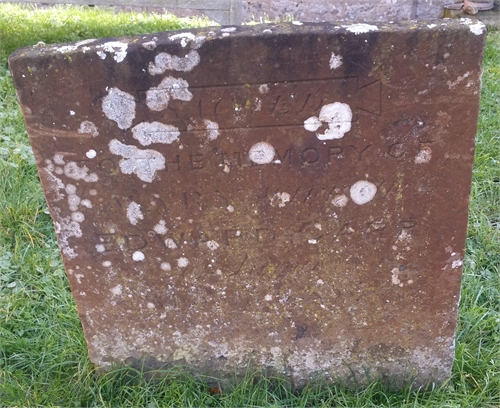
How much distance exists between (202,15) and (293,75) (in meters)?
5.18

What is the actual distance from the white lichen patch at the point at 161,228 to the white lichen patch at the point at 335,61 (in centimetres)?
85

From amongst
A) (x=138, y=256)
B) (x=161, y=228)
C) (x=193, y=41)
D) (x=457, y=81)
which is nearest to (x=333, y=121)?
(x=457, y=81)

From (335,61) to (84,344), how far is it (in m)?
1.72

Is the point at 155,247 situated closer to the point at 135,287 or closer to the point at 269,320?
the point at 135,287

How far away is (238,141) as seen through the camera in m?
1.94

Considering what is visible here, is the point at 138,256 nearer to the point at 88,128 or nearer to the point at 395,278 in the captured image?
the point at 88,128

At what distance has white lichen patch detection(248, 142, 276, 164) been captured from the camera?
195cm

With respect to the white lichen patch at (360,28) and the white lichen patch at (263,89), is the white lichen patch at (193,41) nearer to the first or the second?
the white lichen patch at (263,89)

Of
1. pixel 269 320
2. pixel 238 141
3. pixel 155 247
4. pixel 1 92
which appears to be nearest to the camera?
pixel 238 141

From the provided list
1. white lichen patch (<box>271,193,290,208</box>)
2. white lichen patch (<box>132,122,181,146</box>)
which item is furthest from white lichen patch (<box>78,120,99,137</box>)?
white lichen patch (<box>271,193,290,208</box>)

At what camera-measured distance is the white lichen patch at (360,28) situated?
1768 mm

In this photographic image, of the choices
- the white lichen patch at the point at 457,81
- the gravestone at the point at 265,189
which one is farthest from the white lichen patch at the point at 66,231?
the white lichen patch at the point at 457,81

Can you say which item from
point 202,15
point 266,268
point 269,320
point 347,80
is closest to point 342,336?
point 269,320

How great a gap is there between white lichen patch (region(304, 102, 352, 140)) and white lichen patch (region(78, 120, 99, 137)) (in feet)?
2.37
